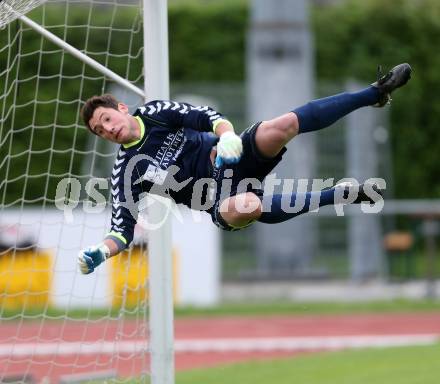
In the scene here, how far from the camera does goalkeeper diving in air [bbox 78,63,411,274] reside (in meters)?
6.35

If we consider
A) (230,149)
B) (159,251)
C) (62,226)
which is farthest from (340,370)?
(230,149)

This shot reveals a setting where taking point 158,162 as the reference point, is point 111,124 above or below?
above

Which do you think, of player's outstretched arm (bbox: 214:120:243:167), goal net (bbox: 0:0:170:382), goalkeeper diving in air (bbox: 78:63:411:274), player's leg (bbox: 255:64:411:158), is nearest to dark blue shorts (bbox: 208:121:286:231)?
goalkeeper diving in air (bbox: 78:63:411:274)

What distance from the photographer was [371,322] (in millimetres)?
15062

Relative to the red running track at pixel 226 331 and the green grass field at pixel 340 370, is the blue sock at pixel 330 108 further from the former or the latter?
the red running track at pixel 226 331

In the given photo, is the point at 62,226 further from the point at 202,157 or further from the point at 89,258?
the point at 89,258

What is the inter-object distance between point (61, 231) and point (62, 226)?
0.28 metres

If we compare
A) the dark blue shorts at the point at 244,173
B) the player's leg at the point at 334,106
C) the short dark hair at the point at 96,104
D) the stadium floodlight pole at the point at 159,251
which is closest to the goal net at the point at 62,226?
the stadium floodlight pole at the point at 159,251

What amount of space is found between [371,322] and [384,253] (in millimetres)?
2428

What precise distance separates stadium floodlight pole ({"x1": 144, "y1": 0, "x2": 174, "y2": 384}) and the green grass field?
127 inches

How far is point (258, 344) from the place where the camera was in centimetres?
1356

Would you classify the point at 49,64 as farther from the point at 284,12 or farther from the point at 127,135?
the point at 127,135

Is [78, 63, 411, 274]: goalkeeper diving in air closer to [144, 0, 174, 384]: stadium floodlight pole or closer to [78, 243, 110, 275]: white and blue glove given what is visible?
[78, 243, 110, 275]: white and blue glove

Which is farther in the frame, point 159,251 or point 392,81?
point 159,251
